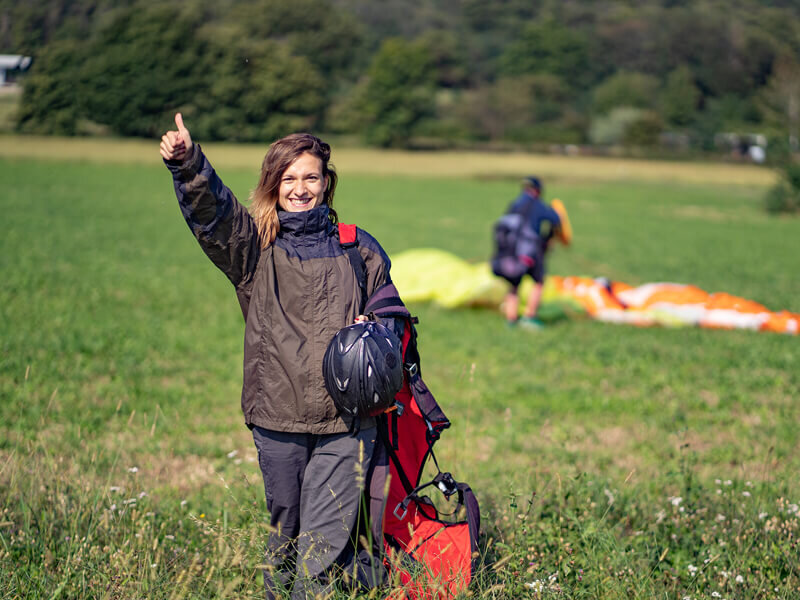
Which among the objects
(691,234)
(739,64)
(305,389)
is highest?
(739,64)

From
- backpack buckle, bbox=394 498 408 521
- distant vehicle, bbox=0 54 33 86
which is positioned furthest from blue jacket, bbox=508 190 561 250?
backpack buckle, bbox=394 498 408 521

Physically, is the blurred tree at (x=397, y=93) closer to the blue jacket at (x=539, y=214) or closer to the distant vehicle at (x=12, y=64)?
the blue jacket at (x=539, y=214)

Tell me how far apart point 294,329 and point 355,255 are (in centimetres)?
35

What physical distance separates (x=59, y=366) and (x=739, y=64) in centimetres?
9102

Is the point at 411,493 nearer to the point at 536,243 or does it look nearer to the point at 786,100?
the point at 536,243

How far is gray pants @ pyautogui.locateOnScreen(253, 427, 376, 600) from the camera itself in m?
2.91

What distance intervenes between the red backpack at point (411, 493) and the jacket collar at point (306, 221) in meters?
0.10

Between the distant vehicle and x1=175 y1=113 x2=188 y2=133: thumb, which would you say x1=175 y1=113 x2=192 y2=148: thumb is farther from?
the distant vehicle

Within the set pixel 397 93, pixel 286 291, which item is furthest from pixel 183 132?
pixel 397 93

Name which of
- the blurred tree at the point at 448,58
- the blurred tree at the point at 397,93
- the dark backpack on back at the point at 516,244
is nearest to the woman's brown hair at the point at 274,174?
the dark backpack on back at the point at 516,244

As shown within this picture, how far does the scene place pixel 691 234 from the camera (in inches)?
968

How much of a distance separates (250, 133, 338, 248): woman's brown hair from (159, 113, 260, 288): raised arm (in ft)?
0.18

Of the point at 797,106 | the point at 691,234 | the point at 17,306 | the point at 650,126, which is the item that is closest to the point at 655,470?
the point at 17,306

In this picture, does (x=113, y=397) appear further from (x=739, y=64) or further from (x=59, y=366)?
Answer: (x=739, y=64)
